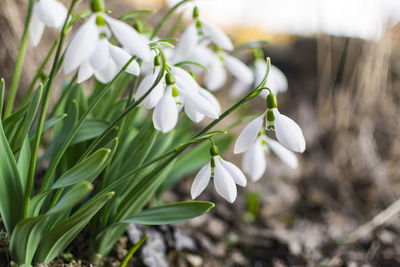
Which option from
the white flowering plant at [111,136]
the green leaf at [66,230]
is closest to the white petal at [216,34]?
the white flowering plant at [111,136]

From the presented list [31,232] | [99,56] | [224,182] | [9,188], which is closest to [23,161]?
[9,188]

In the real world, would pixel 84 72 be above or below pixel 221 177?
above

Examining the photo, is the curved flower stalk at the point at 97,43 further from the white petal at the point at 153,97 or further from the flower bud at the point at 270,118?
the flower bud at the point at 270,118

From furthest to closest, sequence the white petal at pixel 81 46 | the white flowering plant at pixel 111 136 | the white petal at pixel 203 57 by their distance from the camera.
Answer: the white petal at pixel 203 57 → the white flowering plant at pixel 111 136 → the white petal at pixel 81 46

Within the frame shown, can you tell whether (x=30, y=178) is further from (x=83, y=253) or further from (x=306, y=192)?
(x=306, y=192)

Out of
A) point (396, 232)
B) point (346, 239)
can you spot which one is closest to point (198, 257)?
point (346, 239)

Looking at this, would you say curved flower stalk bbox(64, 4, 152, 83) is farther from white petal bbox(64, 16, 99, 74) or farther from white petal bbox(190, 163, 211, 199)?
white petal bbox(190, 163, 211, 199)

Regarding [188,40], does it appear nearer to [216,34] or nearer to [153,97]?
[216,34]
